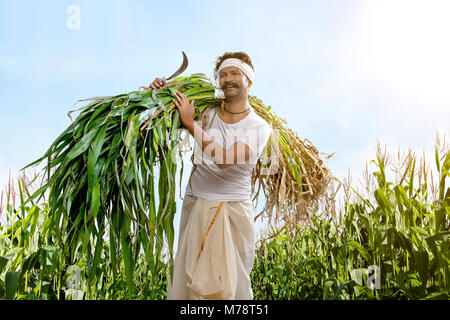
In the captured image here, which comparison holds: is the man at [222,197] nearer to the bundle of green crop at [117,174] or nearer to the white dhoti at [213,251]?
the white dhoti at [213,251]

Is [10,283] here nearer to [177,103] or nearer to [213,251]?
[213,251]

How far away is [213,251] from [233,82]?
96 centimetres

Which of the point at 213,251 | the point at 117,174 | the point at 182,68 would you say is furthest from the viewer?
the point at 182,68

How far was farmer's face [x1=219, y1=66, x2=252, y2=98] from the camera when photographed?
2277mm

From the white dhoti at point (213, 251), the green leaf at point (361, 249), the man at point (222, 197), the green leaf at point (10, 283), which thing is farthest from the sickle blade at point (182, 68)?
the green leaf at point (361, 249)

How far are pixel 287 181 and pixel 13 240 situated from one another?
75.8 inches

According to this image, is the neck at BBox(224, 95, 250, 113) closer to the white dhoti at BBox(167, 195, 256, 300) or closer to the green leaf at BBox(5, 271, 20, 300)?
→ the white dhoti at BBox(167, 195, 256, 300)

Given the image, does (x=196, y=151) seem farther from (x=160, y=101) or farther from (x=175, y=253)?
(x=175, y=253)

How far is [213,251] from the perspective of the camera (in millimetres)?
2125

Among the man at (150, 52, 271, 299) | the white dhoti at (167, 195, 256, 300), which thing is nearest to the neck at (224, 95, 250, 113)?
the man at (150, 52, 271, 299)

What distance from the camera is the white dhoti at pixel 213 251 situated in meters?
2.11

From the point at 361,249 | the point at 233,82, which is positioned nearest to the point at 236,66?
the point at 233,82
